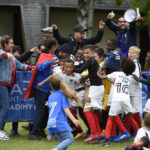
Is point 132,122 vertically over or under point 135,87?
under

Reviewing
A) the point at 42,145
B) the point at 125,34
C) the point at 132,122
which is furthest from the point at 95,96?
the point at 125,34

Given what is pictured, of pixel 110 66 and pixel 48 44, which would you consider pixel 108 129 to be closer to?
pixel 110 66

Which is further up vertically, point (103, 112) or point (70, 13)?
point (70, 13)

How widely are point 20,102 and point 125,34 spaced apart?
2.93 metres

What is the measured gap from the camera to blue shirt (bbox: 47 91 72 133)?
24.6 ft

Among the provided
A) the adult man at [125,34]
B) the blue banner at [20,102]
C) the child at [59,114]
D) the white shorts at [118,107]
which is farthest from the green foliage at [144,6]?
the child at [59,114]

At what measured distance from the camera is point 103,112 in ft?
32.9

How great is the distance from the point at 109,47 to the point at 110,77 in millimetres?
924

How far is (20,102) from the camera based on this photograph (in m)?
10.2

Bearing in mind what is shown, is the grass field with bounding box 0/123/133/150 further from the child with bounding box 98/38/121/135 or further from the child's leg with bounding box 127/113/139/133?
the child with bounding box 98/38/121/135

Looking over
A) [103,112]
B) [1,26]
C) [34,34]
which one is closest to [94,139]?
[103,112]

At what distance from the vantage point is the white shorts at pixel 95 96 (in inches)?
374

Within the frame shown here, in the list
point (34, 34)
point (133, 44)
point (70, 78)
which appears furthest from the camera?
point (34, 34)

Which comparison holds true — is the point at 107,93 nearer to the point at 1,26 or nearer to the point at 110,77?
the point at 110,77
